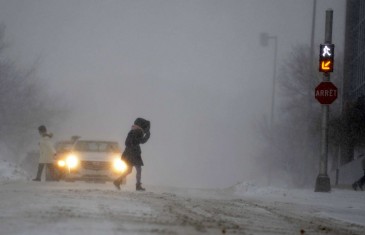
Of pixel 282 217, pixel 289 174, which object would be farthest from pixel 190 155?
pixel 282 217

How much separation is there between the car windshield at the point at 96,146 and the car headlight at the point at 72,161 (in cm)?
85

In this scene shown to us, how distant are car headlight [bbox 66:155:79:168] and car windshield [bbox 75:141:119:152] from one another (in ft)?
2.78

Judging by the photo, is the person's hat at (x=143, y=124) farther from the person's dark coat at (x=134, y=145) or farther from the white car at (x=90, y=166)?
the white car at (x=90, y=166)

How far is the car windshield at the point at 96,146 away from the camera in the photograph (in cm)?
2766

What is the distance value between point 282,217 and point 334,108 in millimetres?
39439

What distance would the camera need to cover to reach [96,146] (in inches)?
1108

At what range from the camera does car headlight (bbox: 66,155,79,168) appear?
86.3ft

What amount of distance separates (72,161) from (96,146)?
1.87 metres

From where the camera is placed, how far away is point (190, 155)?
12500 centimetres

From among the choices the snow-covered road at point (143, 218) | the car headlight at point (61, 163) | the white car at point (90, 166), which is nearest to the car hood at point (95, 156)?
the white car at point (90, 166)

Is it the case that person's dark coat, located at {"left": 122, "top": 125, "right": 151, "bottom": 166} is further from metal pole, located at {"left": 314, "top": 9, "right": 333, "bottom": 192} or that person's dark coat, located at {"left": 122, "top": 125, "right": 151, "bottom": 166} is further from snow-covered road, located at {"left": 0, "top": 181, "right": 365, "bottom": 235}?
snow-covered road, located at {"left": 0, "top": 181, "right": 365, "bottom": 235}

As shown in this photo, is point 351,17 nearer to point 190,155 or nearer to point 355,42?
point 355,42

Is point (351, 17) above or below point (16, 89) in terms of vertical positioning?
above

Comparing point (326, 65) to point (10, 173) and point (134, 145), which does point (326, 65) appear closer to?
point (134, 145)
